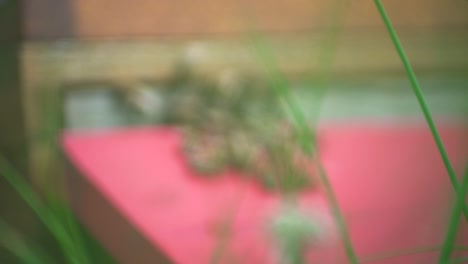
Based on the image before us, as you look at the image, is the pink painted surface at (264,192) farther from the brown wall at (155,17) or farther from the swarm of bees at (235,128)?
the brown wall at (155,17)

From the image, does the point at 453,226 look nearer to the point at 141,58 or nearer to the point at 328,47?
the point at 328,47

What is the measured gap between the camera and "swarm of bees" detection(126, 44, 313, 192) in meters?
0.45

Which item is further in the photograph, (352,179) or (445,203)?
(352,179)

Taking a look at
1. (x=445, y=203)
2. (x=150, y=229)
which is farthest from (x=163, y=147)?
(x=445, y=203)

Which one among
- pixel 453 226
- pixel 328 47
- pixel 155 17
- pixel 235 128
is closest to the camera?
pixel 453 226

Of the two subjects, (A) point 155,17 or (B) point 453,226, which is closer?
(B) point 453,226

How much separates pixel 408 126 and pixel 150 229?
0.86 feet

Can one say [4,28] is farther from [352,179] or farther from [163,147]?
[352,179]

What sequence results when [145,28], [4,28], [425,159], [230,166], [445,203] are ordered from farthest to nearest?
1. [145,28]
2. [4,28]
3. [230,166]
4. [425,159]
5. [445,203]

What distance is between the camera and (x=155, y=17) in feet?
2.57

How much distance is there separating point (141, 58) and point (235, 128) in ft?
0.72

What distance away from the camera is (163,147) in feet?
2.31

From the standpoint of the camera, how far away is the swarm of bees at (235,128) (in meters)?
0.45

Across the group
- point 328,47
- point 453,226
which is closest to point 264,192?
point 328,47
